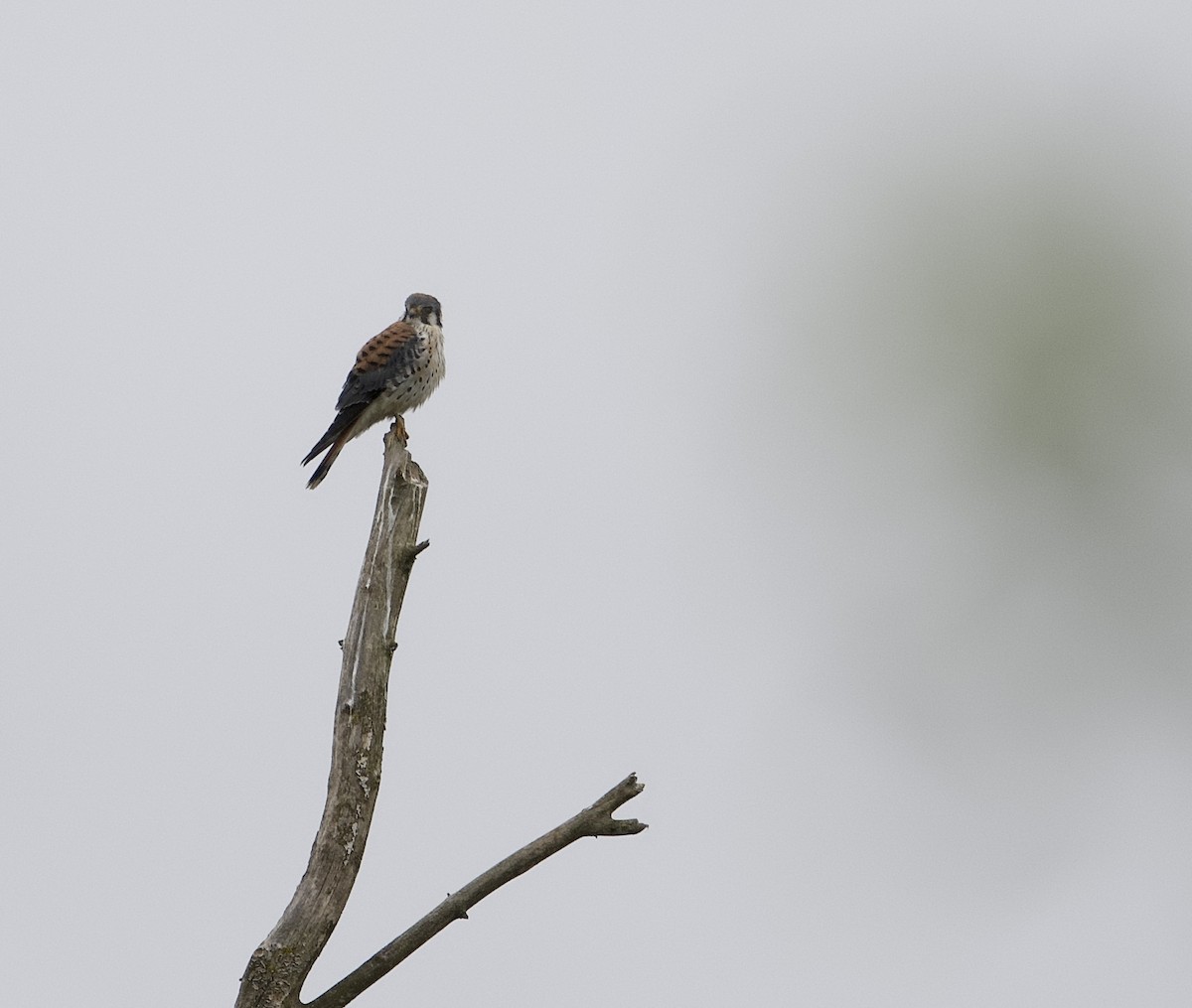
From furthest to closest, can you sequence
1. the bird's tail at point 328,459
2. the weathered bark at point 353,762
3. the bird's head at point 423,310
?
the bird's head at point 423,310 < the bird's tail at point 328,459 < the weathered bark at point 353,762

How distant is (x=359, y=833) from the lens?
540 cm

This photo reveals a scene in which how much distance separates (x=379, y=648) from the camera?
18.5 ft

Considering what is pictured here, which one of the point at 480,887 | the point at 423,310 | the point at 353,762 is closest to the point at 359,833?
the point at 353,762

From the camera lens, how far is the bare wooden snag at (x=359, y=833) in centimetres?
518

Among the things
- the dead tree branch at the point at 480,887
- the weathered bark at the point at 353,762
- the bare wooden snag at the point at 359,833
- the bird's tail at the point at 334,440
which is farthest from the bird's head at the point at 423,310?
the dead tree branch at the point at 480,887

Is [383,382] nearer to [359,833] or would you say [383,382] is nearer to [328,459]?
[328,459]

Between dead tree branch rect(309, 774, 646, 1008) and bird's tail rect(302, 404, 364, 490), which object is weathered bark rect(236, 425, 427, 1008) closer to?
dead tree branch rect(309, 774, 646, 1008)

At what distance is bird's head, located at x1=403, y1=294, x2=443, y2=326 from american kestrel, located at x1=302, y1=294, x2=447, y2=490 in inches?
12.0

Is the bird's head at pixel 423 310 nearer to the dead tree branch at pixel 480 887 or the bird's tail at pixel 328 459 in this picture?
the bird's tail at pixel 328 459

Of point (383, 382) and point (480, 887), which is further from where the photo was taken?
point (383, 382)

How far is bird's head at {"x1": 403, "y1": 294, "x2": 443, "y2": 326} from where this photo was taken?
9.65 metres

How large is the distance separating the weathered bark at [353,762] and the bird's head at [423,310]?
3.78 meters

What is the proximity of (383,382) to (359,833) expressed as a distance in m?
3.88

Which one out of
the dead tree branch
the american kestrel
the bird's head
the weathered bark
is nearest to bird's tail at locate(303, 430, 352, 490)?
the american kestrel
